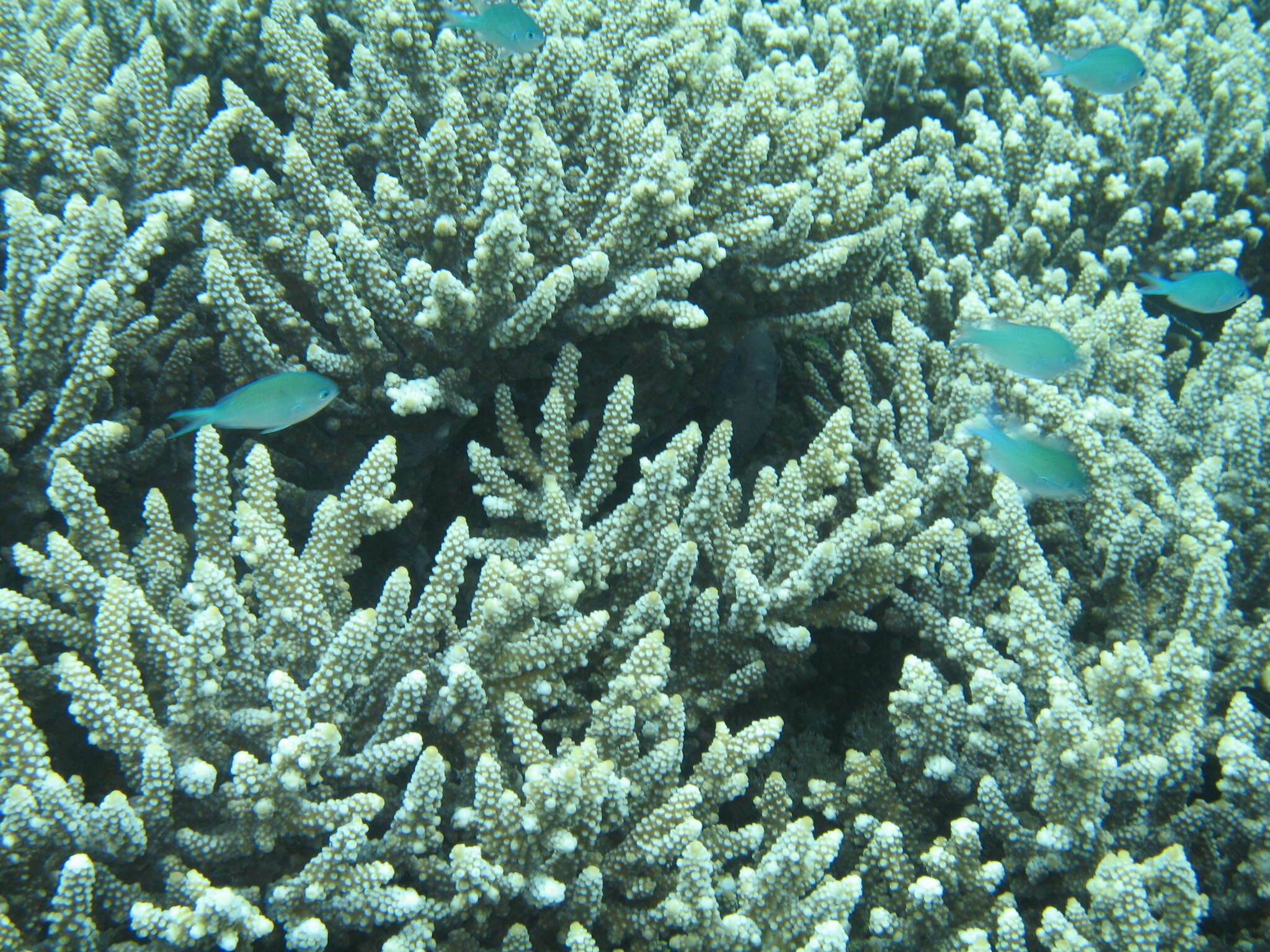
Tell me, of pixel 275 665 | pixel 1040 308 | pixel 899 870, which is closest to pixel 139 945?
pixel 275 665

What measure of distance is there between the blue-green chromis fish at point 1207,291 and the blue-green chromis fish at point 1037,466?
117cm

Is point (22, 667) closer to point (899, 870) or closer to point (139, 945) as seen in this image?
point (139, 945)

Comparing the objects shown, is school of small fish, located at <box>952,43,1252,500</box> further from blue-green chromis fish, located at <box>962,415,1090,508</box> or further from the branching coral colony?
the branching coral colony

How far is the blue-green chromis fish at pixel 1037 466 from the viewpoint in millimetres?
2381

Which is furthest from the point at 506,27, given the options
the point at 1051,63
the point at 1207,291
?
the point at 1051,63

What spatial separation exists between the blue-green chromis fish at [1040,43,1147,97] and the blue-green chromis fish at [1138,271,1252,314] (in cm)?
123

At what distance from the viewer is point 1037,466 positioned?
7.89 ft

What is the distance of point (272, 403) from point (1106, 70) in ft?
13.4

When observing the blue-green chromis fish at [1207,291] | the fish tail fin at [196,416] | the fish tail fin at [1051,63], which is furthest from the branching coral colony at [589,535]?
the fish tail fin at [1051,63]

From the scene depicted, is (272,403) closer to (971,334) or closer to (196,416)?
(196,416)

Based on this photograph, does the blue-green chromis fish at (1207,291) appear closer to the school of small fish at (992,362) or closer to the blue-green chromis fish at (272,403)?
the school of small fish at (992,362)

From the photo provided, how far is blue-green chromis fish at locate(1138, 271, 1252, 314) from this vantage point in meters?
3.02

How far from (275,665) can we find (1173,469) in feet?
10.8

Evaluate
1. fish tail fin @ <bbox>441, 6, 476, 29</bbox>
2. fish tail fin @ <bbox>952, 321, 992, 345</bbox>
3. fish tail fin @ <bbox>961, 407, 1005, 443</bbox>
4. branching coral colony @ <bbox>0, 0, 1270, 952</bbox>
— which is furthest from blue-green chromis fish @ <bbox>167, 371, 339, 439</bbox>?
fish tail fin @ <bbox>952, 321, 992, 345</bbox>
